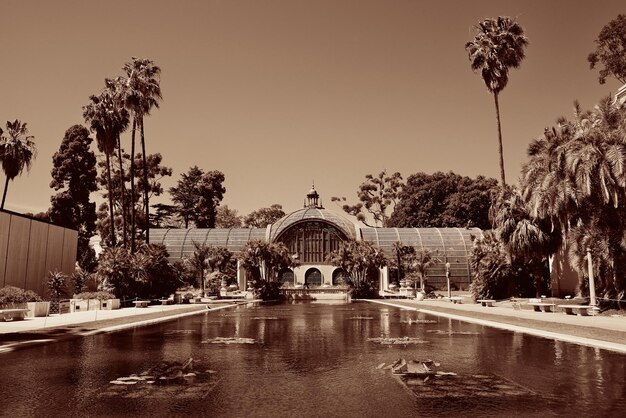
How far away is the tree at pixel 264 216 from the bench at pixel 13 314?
3466 inches

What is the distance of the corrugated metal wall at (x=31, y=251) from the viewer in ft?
117

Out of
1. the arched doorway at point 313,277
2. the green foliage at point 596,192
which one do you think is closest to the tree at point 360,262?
the arched doorway at point 313,277

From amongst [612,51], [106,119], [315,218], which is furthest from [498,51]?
[315,218]

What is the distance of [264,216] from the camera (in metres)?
117

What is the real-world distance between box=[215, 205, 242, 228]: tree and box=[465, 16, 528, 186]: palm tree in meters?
76.2

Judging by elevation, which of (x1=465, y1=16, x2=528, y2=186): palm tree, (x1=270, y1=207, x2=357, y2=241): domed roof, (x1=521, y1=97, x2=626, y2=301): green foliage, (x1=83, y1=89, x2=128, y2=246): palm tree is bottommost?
(x1=521, y1=97, x2=626, y2=301): green foliage

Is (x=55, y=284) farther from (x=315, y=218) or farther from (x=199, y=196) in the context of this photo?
(x=199, y=196)

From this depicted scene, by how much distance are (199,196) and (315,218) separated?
3286cm

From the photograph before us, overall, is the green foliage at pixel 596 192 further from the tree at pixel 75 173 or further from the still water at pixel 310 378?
the tree at pixel 75 173

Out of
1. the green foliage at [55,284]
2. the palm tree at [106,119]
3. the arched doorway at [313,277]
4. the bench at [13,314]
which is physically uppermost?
the palm tree at [106,119]

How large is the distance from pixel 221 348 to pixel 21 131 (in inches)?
1945

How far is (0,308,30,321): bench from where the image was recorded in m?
26.2

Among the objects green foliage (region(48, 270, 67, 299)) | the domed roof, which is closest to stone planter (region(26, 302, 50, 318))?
green foliage (region(48, 270, 67, 299))

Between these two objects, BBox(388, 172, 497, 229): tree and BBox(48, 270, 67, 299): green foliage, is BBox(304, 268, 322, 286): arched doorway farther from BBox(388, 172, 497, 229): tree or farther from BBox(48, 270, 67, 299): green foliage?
BBox(48, 270, 67, 299): green foliage
